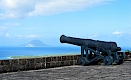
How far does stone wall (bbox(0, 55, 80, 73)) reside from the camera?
41.2ft

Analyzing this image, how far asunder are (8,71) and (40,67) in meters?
1.96

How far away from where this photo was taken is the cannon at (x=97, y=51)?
53.2 ft

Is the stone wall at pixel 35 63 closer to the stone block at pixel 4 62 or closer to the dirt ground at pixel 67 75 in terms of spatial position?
the stone block at pixel 4 62

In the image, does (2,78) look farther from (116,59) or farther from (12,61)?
(116,59)

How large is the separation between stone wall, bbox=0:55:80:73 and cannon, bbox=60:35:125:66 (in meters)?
0.68

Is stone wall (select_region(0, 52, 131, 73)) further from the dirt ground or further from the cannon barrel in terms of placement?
the cannon barrel

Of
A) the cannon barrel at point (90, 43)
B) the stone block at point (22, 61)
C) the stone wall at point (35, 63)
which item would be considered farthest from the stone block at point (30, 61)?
the cannon barrel at point (90, 43)

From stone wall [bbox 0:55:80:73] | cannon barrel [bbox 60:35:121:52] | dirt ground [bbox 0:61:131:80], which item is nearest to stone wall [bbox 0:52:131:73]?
stone wall [bbox 0:55:80:73]

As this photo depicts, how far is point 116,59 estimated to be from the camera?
16422 millimetres

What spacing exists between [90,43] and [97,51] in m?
0.59

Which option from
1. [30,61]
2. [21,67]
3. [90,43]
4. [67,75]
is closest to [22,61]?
[21,67]

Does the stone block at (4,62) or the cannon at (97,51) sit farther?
the cannon at (97,51)

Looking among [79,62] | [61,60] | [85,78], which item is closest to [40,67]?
[61,60]

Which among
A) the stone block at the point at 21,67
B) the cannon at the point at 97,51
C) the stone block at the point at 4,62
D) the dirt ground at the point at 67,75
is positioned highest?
the cannon at the point at 97,51
